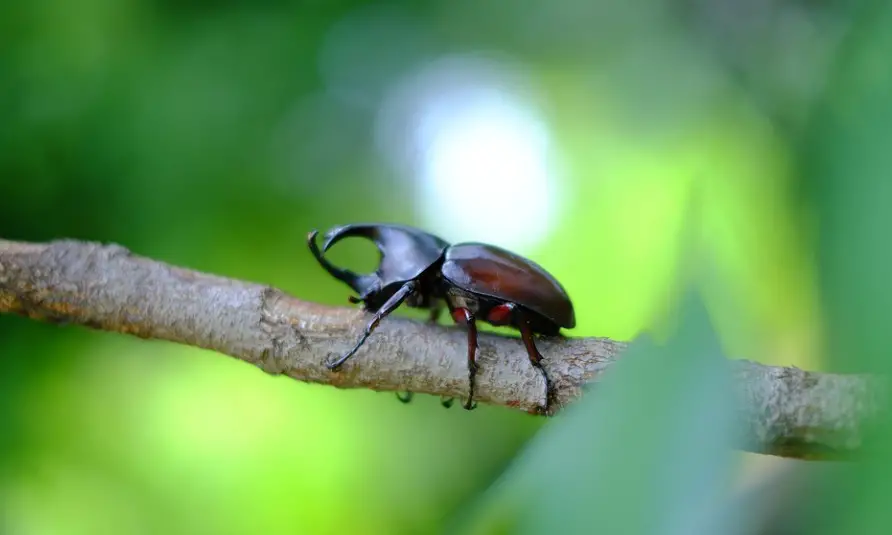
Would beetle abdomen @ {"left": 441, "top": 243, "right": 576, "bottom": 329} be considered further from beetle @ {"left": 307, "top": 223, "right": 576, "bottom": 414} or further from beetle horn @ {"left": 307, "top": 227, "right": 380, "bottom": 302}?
beetle horn @ {"left": 307, "top": 227, "right": 380, "bottom": 302}

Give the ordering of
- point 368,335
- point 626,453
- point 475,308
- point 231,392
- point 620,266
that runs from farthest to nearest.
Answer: point 620,266
point 231,392
point 475,308
point 368,335
point 626,453

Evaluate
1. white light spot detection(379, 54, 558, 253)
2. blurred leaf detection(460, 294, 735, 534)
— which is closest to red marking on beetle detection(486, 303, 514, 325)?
blurred leaf detection(460, 294, 735, 534)

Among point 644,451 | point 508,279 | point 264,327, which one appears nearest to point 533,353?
point 508,279

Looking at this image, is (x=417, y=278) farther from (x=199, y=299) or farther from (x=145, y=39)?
(x=145, y=39)

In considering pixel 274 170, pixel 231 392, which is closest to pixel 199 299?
pixel 231 392

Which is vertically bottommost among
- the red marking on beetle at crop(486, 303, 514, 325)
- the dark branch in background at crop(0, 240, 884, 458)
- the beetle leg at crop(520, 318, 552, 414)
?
the dark branch in background at crop(0, 240, 884, 458)

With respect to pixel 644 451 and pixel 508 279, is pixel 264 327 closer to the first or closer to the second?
pixel 508 279
